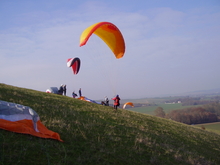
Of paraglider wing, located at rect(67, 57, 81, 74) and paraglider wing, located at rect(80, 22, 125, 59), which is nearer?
paraglider wing, located at rect(80, 22, 125, 59)

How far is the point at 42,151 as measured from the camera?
6.43 metres

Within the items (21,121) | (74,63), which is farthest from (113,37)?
(74,63)

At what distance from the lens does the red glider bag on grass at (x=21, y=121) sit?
7.37 meters

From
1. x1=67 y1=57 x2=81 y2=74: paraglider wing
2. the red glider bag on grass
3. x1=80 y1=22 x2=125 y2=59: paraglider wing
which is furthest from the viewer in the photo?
x1=67 y1=57 x2=81 y2=74: paraglider wing

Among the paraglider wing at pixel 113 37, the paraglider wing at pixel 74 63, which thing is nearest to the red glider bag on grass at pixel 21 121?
the paraglider wing at pixel 113 37

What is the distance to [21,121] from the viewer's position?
303 inches

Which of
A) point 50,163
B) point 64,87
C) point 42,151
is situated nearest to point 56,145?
point 42,151

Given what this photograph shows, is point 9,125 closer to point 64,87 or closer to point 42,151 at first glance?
point 42,151

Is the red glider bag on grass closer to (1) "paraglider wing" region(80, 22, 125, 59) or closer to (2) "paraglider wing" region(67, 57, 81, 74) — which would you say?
(1) "paraglider wing" region(80, 22, 125, 59)

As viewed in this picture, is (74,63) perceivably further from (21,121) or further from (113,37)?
(21,121)

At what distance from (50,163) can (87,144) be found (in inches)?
87.3

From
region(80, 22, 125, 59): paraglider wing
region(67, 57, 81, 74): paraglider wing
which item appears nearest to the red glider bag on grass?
region(80, 22, 125, 59): paraglider wing

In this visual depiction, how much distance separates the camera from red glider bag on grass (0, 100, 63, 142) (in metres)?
7.37

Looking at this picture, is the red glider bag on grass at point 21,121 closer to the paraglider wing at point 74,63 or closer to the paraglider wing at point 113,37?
the paraglider wing at point 113,37
